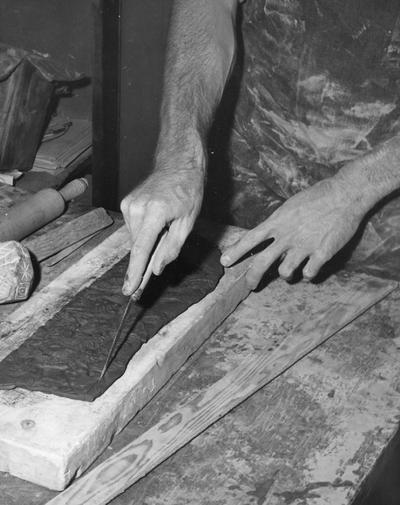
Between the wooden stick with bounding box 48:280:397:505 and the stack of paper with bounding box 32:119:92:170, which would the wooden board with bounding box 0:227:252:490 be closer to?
the wooden stick with bounding box 48:280:397:505

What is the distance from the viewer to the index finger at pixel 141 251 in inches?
80.1

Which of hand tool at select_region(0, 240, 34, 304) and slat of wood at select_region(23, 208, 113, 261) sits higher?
hand tool at select_region(0, 240, 34, 304)

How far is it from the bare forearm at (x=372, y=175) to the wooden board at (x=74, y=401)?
0.40 m

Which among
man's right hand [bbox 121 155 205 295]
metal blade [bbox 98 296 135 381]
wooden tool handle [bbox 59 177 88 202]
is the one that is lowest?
wooden tool handle [bbox 59 177 88 202]

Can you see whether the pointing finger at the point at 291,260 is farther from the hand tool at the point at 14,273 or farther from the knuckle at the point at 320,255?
the hand tool at the point at 14,273

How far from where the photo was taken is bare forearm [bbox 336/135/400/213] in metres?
2.37

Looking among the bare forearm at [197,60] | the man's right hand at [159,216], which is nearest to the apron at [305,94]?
the bare forearm at [197,60]

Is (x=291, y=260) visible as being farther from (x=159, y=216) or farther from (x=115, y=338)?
(x=115, y=338)

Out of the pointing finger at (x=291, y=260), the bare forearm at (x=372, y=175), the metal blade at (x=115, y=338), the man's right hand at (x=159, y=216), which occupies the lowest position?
the metal blade at (x=115, y=338)

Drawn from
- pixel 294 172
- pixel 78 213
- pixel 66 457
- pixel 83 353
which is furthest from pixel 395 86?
pixel 66 457

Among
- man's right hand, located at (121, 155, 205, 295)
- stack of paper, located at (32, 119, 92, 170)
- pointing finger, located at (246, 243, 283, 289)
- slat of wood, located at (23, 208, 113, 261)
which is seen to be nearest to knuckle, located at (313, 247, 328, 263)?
pointing finger, located at (246, 243, 283, 289)

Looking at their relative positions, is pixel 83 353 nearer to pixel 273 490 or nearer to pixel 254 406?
pixel 254 406

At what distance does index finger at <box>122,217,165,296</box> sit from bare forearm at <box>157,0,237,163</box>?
51 centimetres

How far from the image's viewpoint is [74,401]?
6.16 ft
